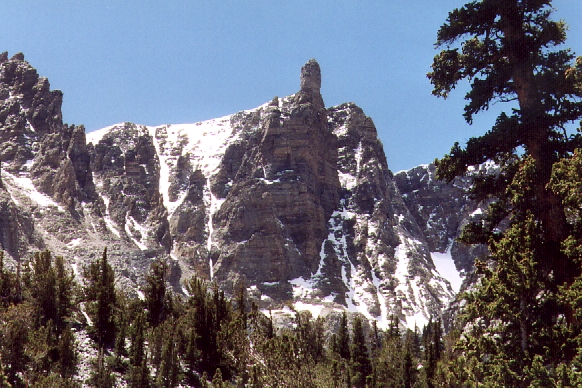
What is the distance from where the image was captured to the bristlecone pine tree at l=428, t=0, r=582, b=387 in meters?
12.5

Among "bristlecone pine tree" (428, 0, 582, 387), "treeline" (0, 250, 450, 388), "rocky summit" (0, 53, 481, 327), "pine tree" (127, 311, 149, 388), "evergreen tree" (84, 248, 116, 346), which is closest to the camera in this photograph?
"bristlecone pine tree" (428, 0, 582, 387)

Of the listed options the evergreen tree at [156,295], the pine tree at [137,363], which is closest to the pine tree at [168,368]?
the pine tree at [137,363]

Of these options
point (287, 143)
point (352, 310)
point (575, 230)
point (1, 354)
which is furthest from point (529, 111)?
point (287, 143)

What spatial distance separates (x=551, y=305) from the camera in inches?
509

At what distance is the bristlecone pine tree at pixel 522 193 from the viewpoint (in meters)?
12.5

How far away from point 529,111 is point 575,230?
11.1ft

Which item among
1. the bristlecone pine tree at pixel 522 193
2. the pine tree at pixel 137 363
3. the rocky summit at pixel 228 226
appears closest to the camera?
Answer: the bristlecone pine tree at pixel 522 193

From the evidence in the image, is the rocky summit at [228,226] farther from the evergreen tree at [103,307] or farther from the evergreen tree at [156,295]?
the evergreen tree at [103,307]

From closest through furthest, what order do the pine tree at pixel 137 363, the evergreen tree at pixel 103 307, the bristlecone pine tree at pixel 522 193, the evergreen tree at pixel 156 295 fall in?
the bristlecone pine tree at pixel 522 193 → the pine tree at pixel 137 363 → the evergreen tree at pixel 103 307 → the evergreen tree at pixel 156 295

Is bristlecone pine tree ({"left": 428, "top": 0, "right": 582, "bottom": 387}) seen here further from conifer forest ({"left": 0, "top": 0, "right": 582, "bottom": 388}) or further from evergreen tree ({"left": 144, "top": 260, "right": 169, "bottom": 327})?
evergreen tree ({"left": 144, "top": 260, "right": 169, "bottom": 327})

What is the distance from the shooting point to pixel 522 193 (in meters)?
14.1

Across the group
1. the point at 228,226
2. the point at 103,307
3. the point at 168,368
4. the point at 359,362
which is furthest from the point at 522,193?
the point at 228,226

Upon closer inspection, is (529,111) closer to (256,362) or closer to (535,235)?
(535,235)

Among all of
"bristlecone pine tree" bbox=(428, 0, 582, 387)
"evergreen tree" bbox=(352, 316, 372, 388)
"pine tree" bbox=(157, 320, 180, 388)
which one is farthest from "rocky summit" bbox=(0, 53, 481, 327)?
"bristlecone pine tree" bbox=(428, 0, 582, 387)
